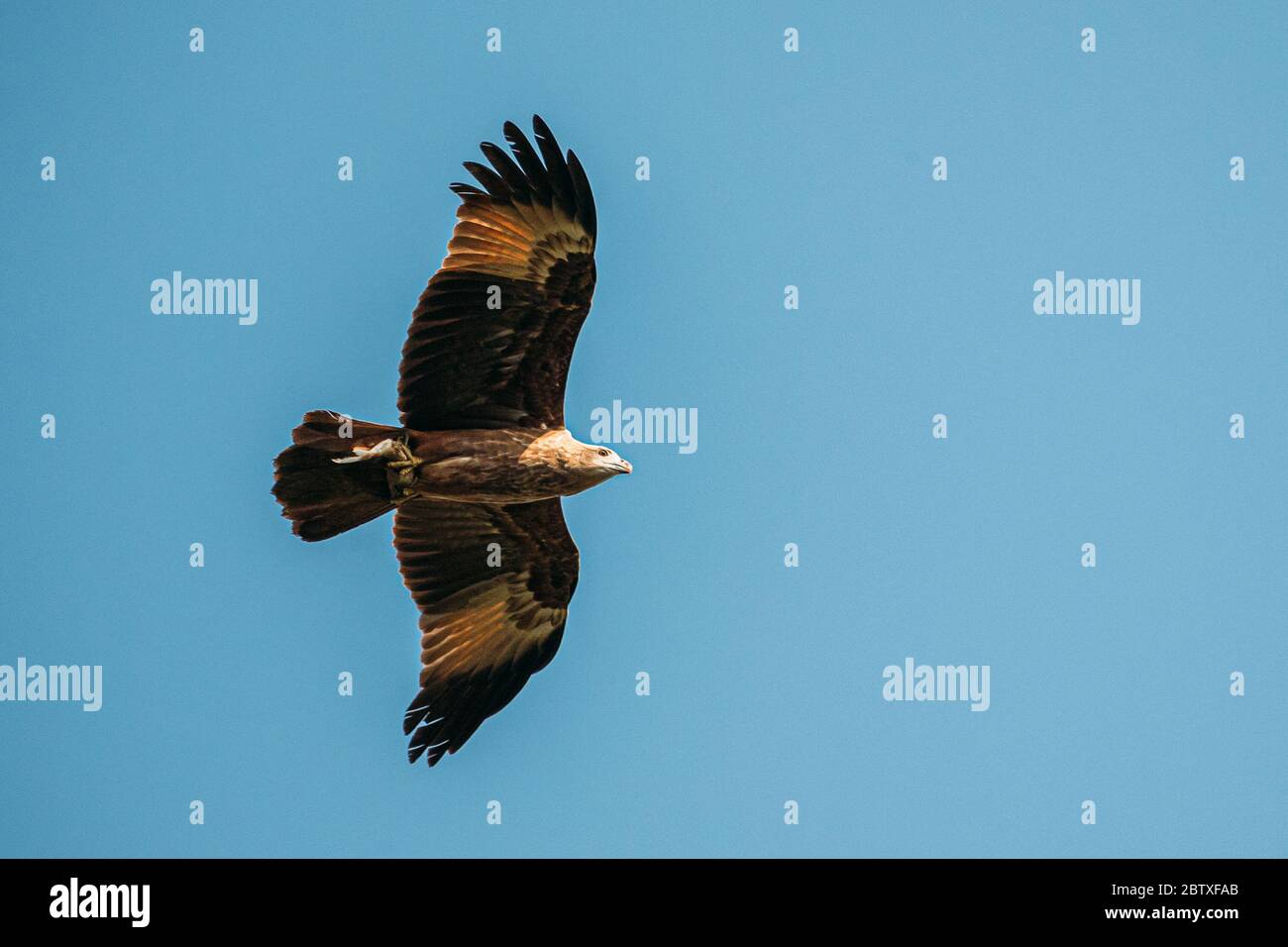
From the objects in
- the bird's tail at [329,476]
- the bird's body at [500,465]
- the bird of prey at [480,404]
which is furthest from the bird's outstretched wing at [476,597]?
the bird's tail at [329,476]

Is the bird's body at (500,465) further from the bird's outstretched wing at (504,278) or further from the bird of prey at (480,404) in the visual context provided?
the bird's outstretched wing at (504,278)

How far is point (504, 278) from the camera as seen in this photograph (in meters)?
12.5

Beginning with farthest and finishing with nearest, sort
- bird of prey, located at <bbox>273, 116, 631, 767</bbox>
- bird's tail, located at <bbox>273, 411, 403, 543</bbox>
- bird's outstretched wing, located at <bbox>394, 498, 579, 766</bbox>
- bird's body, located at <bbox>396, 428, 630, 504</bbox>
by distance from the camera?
bird's outstretched wing, located at <bbox>394, 498, 579, 766</bbox>, bird's body, located at <bbox>396, 428, 630, 504</bbox>, bird of prey, located at <bbox>273, 116, 631, 767</bbox>, bird's tail, located at <bbox>273, 411, 403, 543</bbox>

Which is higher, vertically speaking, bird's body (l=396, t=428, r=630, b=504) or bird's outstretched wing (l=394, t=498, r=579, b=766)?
bird's body (l=396, t=428, r=630, b=504)

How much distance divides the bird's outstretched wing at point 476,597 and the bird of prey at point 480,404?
2 cm

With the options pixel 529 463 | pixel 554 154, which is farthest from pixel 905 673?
pixel 554 154

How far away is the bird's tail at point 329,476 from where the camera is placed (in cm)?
1215

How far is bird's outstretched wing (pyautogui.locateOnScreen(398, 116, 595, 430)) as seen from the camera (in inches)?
490

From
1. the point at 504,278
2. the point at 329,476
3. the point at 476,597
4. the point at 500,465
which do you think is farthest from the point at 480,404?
the point at 476,597

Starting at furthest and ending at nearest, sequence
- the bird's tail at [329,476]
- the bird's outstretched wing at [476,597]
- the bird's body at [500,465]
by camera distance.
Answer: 1. the bird's outstretched wing at [476,597]
2. the bird's body at [500,465]
3. the bird's tail at [329,476]

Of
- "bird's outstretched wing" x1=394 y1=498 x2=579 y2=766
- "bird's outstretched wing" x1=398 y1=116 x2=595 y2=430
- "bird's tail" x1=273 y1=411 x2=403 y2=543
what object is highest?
"bird's outstretched wing" x1=398 y1=116 x2=595 y2=430

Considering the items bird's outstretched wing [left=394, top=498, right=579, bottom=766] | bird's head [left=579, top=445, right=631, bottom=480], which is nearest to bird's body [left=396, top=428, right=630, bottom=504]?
bird's head [left=579, top=445, right=631, bottom=480]

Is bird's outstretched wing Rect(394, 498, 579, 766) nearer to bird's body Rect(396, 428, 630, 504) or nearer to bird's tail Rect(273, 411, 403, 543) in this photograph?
bird's body Rect(396, 428, 630, 504)

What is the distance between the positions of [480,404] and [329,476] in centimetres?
126
